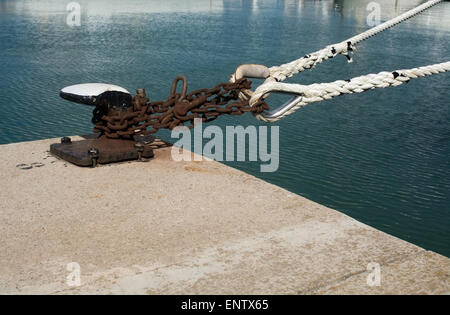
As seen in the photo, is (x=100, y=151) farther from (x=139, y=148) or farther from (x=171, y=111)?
(x=171, y=111)

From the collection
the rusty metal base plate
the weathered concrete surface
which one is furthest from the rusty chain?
the weathered concrete surface

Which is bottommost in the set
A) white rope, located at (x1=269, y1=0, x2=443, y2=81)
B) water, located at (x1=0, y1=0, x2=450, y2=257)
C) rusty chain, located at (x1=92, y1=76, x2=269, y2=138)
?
water, located at (x1=0, y1=0, x2=450, y2=257)

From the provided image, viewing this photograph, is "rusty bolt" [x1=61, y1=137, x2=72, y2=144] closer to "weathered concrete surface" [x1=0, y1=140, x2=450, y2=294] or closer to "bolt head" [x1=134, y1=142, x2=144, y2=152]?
"weathered concrete surface" [x1=0, y1=140, x2=450, y2=294]

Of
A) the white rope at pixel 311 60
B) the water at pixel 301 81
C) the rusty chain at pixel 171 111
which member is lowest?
the water at pixel 301 81

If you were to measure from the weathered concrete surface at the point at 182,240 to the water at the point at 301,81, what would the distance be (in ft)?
5.84

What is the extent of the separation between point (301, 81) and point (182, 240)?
813cm

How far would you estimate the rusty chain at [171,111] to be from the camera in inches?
180

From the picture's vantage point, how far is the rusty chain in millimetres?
4562

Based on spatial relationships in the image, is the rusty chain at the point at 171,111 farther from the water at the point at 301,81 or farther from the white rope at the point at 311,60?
the water at the point at 301,81

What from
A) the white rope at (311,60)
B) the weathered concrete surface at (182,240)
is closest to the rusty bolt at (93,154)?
the weathered concrete surface at (182,240)

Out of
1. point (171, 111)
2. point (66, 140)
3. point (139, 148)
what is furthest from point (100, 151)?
point (171, 111)

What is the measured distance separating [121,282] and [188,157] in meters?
2.20

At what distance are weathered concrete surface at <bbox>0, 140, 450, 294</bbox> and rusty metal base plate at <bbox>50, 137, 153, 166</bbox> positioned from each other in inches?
3.4

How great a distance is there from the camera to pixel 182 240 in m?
3.52
